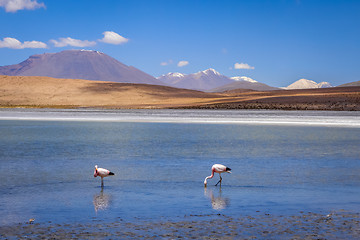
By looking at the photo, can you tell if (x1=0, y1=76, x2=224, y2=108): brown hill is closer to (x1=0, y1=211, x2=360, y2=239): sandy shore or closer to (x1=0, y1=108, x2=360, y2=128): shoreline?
(x1=0, y1=108, x2=360, y2=128): shoreline

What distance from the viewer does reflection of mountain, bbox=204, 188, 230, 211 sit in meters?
9.42

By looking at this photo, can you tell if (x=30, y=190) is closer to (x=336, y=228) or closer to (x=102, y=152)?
(x=336, y=228)

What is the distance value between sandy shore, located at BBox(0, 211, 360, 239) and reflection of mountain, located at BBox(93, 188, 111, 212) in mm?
1091

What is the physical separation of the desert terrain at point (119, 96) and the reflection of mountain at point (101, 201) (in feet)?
190

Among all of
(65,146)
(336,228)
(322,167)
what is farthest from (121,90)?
(336,228)

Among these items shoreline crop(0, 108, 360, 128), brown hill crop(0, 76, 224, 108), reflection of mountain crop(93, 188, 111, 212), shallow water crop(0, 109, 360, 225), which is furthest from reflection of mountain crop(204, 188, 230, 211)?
brown hill crop(0, 76, 224, 108)

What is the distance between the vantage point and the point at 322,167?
48.7 ft

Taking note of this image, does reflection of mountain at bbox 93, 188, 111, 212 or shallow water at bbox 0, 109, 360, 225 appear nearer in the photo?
shallow water at bbox 0, 109, 360, 225

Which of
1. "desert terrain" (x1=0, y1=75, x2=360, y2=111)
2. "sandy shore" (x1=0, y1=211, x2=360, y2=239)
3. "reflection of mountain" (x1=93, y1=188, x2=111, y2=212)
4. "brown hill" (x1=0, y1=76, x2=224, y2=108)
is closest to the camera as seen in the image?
"sandy shore" (x1=0, y1=211, x2=360, y2=239)

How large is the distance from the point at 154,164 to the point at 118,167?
3.84 feet

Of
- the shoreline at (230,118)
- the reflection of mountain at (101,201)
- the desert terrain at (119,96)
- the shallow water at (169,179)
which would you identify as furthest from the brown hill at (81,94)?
the reflection of mountain at (101,201)

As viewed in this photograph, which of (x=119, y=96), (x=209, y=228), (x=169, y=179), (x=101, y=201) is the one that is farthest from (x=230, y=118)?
(x=119, y=96)

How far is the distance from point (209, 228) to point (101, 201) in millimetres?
2989

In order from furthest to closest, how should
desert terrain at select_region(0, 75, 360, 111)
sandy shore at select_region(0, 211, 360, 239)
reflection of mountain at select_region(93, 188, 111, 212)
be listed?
desert terrain at select_region(0, 75, 360, 111)
reflection of mountain at select_region(93, 188, 111, 212)
sandy shore at select_region(0, 211, 360, 239)
